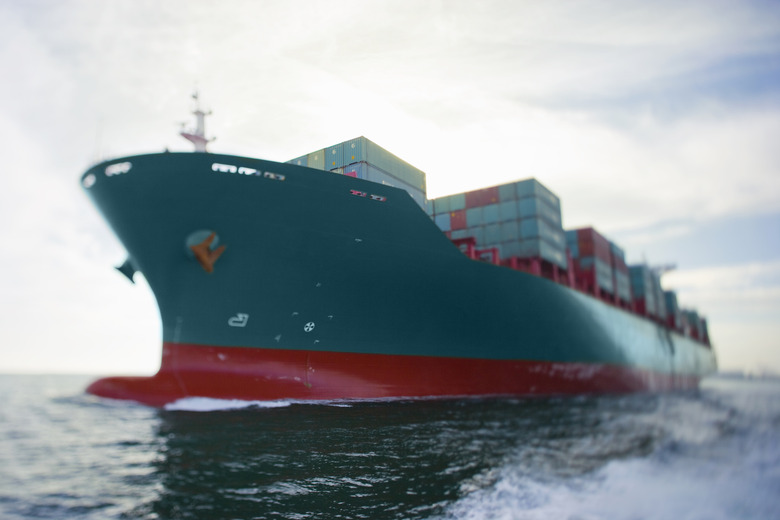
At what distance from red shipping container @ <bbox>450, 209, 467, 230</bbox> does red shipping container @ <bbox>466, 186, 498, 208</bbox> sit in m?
0.59

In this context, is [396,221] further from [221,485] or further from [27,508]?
[27,508]

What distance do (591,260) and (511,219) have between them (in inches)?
437

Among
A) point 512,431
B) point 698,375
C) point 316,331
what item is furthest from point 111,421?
point 698,375

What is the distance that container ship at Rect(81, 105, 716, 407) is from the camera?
13.1 m

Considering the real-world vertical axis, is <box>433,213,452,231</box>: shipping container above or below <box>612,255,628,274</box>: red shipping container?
above

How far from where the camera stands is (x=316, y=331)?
547 inches

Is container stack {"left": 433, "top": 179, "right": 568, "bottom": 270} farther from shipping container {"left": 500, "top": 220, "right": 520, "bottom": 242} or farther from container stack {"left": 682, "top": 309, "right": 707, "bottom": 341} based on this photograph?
container stack {"left": 682, "top": 309, "right": 707, "bottom": 341}

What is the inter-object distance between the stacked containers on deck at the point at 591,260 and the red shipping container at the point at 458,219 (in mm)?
10610

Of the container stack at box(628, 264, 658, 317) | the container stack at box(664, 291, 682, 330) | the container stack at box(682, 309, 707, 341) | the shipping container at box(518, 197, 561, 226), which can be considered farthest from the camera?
the container stack at box(682, 309, 707, 341)

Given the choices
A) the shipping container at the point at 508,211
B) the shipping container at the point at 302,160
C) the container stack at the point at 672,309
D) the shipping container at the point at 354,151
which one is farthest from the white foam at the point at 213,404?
the container stack at the point at 672,309

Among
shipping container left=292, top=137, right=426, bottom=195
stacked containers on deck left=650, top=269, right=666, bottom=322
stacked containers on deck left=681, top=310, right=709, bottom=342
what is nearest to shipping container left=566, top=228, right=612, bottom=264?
stacked containers on deck left=650, top=269, right=666, bottom=322

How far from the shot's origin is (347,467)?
9047 millimetres

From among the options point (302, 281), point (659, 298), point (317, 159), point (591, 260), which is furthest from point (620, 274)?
point (302, 281)

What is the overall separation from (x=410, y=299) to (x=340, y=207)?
13.7 feet
